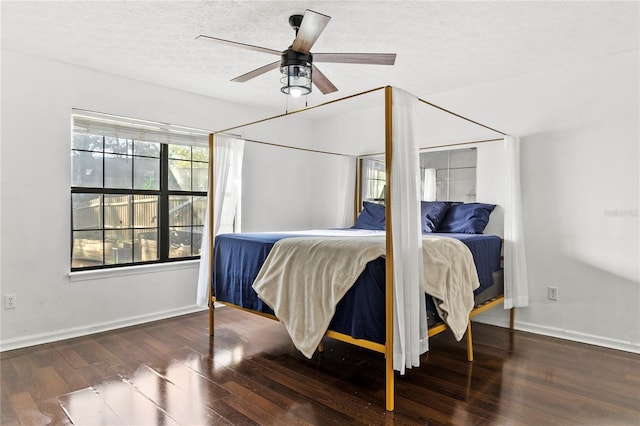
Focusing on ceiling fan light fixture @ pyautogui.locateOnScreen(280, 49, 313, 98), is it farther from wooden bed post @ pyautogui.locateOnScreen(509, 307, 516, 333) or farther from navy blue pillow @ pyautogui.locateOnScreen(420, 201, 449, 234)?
wooden bed post @ pyautogui.locateOnScreen(509, 307, 516, 333)

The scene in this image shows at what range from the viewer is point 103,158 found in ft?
12.1

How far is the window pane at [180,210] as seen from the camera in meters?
4.16

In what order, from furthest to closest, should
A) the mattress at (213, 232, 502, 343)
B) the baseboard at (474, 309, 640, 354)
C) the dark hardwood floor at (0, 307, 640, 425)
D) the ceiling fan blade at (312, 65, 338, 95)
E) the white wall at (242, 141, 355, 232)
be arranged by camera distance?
the white wall at (242, 141, 355, 232)
the baseboard at (474, 309, 640, 354)
the ceiling fan blade at (312, 65, 338, 95)
the mattress at (213, 232, 502, 343)
the dark hardwood floor at (0, 307, 640, 425)

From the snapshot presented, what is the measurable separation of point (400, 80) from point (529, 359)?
2566 millimetres

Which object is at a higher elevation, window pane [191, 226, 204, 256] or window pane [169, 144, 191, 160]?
window pane [169, 144, 191, 160]

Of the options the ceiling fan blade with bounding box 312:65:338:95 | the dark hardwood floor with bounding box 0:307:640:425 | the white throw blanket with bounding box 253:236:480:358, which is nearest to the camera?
the dark hardwood floor with bounding box 0:307:640:425

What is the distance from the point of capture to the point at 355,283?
7.45 ft

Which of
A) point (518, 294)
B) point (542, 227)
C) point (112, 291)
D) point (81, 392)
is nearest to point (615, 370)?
point (518, 294)

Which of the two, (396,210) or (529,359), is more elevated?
(396,210)

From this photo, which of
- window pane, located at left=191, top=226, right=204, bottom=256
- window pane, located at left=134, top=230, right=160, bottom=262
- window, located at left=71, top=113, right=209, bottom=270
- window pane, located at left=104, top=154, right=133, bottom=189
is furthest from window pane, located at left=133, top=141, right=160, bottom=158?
window pane, located at left=191, top=226, right=204, bottom=256

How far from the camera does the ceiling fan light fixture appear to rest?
2342 mm

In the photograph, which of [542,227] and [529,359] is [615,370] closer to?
[529,359]

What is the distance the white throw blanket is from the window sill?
161 cm

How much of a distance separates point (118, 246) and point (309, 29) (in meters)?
2.84
